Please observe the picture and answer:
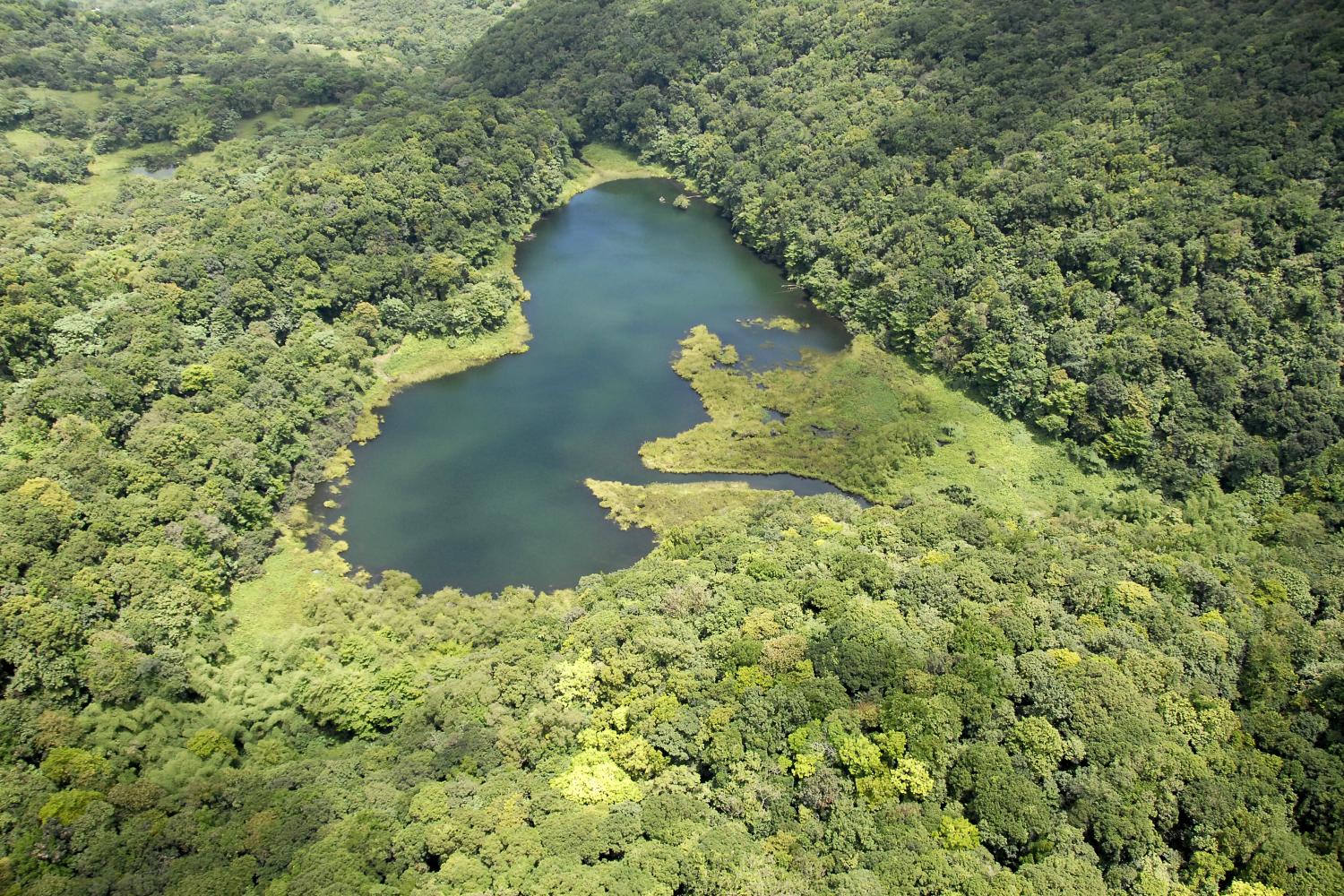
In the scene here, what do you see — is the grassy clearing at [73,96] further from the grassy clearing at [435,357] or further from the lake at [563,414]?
the grassy clearing at [435,357]

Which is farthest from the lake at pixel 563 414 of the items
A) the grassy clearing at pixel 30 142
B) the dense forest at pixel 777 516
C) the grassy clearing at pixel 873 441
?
the grassy clearing at pixel 30 142

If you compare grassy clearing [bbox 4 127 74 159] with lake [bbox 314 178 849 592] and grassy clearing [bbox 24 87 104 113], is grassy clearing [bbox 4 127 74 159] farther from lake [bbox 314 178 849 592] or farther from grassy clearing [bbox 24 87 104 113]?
lake [bbox 314 178 849 592]

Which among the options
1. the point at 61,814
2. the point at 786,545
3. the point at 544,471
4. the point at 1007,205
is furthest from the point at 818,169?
the point at 61,814

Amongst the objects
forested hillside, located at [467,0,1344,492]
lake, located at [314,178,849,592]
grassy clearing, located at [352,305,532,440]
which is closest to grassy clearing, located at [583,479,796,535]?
lake, located at [314,178,849,592]

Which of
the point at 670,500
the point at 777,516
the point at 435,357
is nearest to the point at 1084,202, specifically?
the point at 777,516

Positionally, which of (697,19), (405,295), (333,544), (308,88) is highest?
(697,19)

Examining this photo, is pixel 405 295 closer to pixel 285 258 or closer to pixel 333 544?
pixel 285 258
